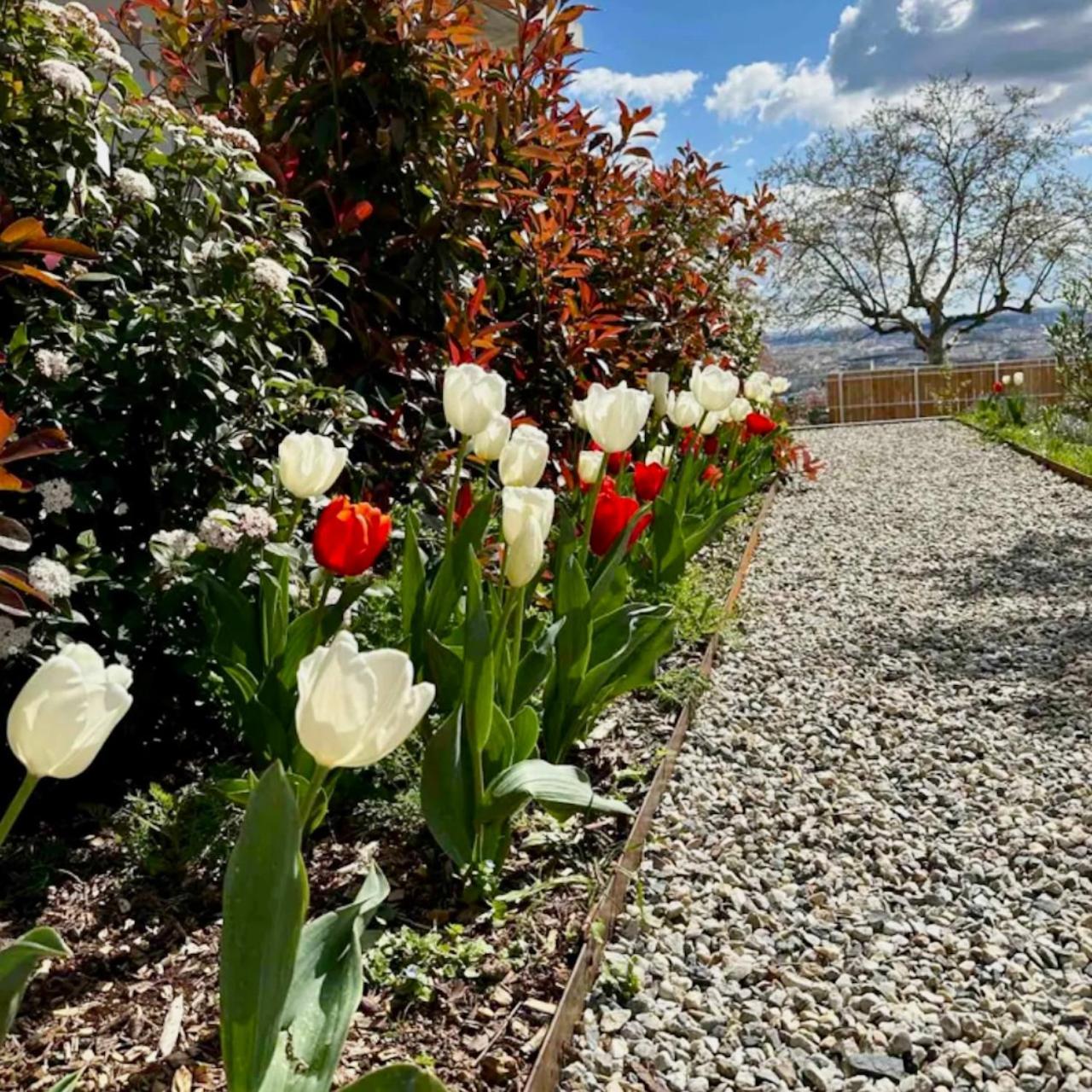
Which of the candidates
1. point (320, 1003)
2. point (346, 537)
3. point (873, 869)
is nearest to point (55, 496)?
point (346, 537)

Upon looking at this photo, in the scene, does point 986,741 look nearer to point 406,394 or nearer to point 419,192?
point 406,394

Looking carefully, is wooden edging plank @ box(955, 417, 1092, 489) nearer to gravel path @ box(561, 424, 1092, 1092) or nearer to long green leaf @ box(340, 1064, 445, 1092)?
gravel path @ box(561, 424, 1092, 1092)

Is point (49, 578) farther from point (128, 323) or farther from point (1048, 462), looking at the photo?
point (1048, 462)

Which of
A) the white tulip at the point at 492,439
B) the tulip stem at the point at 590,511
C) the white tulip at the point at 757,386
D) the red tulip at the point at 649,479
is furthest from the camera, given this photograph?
the white tulip at the point at 757,386

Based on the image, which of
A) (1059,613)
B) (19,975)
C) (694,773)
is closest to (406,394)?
(694,773)

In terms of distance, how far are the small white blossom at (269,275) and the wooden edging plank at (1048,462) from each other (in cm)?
735

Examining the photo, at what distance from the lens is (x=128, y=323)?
7.04ft

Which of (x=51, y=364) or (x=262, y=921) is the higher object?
(x=51, y=364)

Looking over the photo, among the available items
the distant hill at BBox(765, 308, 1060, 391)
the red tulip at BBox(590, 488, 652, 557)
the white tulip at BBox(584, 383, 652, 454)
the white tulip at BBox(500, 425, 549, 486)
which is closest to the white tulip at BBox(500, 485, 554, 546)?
the white tulip at BBox(500, 425, 549, 486)

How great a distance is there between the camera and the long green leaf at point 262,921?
3.31 feet

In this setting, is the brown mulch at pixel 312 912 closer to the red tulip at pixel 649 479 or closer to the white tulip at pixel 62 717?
the white tulip at pixel 62 717

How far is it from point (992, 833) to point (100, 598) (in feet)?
6.86

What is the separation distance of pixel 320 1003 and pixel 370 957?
508 millimetres

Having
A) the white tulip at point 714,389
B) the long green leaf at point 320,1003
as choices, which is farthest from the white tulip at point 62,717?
the white tulip at point 714,389
